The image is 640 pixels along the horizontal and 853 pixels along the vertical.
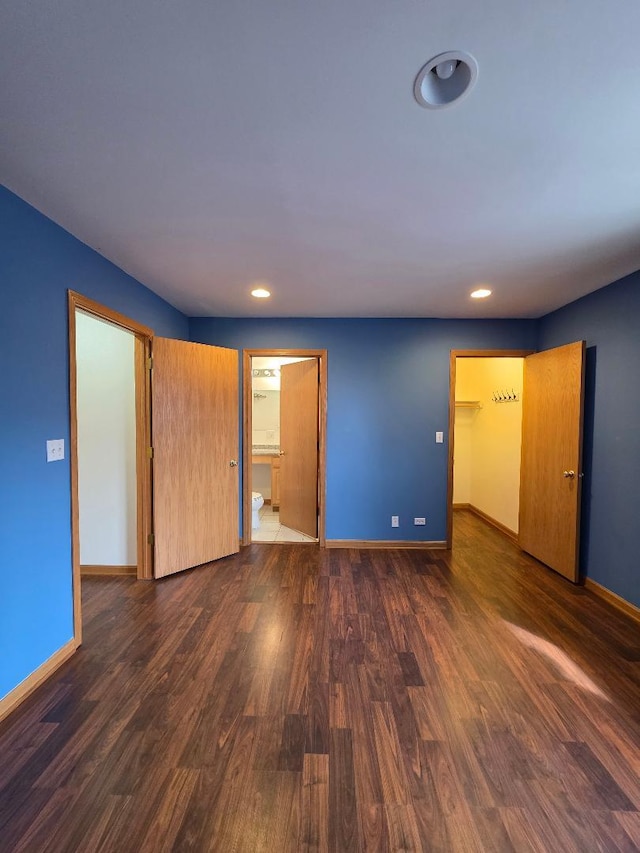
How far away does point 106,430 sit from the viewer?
118 inches

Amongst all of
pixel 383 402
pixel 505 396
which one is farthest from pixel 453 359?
pixel 505 396

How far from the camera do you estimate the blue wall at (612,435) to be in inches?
99.7

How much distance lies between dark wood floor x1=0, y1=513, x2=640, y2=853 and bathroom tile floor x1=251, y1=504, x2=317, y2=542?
1.27 m

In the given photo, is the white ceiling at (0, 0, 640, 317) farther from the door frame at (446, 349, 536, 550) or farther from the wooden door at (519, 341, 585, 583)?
the door frame at (446, 349, 536, 550)

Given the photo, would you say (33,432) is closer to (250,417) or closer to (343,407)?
(250,417)

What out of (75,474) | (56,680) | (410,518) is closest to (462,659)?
(410,518)

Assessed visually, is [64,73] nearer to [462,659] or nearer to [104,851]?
[104,851]

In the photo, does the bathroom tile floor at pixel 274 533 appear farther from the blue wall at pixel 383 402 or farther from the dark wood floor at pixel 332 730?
the dark wood floor at pixel 332 730

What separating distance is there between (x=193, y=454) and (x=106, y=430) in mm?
724

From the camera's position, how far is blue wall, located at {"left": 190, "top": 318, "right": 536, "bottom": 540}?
3.71 metres

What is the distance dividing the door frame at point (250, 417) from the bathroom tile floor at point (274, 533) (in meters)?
0.29

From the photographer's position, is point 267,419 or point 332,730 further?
point 267,419

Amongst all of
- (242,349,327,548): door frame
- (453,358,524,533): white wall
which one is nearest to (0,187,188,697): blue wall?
(242,349,327,548): door frame

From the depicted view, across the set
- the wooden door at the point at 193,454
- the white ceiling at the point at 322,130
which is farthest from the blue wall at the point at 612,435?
the wooden door at the point at 193,454
